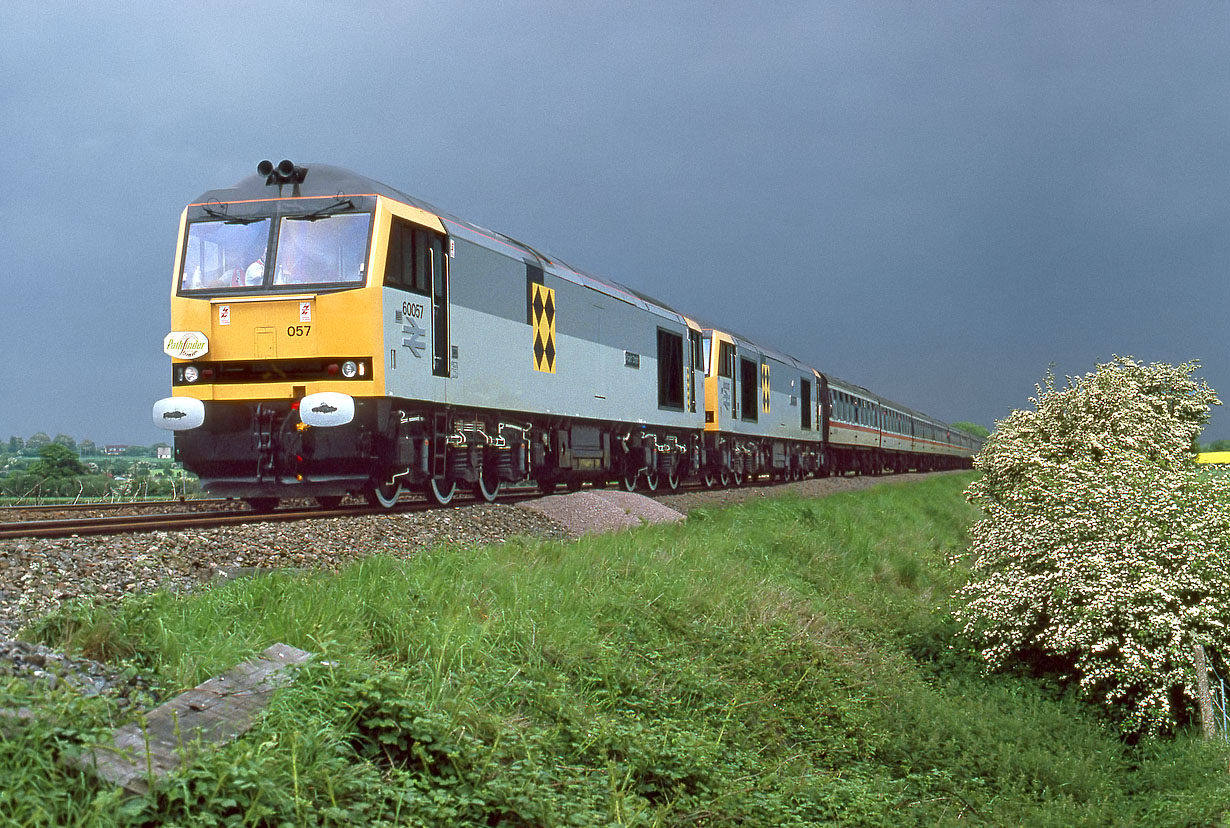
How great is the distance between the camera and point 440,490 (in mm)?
13164

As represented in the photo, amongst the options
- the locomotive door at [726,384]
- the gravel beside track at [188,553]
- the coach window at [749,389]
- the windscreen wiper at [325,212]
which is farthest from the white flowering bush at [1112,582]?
the coach window at [749,389]

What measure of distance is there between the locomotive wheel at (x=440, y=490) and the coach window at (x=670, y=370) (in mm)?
8391

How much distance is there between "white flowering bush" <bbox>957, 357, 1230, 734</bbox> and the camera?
8750 mm

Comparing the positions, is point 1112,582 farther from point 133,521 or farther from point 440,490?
point 133,521

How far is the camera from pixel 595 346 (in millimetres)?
17531

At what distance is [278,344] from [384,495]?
2.18 m

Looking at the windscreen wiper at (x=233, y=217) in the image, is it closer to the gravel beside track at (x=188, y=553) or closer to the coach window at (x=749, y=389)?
the gravel beside track at (x=188, y=553)

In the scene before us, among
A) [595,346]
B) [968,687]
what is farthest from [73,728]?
[595,346]

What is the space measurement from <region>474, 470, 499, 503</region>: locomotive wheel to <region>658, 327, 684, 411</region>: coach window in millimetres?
7128

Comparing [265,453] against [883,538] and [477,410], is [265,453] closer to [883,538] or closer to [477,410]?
[477,410]

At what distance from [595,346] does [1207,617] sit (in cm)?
1066

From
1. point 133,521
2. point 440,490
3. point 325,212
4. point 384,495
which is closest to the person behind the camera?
point 133,521

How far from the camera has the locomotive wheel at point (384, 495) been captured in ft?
39.5

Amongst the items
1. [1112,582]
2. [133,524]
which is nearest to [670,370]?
[1112,582]
